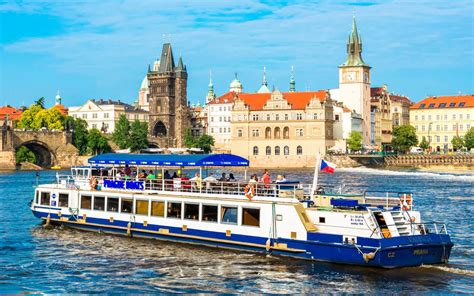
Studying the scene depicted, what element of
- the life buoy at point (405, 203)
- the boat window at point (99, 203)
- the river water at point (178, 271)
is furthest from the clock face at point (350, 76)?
the life buoy at point (405, 203)

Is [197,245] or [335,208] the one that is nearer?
[335,208]

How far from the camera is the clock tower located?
469 ft

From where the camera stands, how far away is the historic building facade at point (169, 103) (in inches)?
6260

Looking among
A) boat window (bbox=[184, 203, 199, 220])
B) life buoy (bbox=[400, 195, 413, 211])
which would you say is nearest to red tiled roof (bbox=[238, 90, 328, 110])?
boat window (bbox=[184, 203, 199, 220])

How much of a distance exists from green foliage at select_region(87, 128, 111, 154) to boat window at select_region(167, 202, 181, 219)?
11028cm

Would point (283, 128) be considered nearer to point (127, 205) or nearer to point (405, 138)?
point (405, 138)

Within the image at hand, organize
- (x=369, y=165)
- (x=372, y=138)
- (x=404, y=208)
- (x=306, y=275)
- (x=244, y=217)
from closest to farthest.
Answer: (x=306, y=275) → (x=404, y=208) → (x=244, y=217) → (x=369, y=165) → (x=372, y=138)

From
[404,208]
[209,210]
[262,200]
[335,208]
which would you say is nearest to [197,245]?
[209,210]

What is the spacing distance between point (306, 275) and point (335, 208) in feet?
9.27

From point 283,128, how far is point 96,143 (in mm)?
34270

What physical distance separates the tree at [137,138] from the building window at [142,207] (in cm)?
11004

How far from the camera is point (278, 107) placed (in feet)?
426

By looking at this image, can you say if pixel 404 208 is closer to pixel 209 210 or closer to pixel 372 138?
pixel 209 210

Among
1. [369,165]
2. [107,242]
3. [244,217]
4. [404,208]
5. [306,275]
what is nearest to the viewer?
[306,275]
